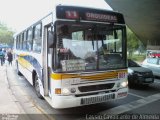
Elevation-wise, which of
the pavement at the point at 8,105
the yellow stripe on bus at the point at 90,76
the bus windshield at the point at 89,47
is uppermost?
the bus windshield at the point at 89,47

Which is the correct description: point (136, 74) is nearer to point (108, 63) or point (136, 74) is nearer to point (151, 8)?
point (108, 63)

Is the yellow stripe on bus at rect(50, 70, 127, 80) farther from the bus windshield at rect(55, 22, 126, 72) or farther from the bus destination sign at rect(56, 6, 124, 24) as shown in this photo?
the bus destination sign at rect(56, 6, 124, 24)

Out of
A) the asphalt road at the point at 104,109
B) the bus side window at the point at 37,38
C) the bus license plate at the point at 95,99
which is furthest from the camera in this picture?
the bus side window at the point at 37,38

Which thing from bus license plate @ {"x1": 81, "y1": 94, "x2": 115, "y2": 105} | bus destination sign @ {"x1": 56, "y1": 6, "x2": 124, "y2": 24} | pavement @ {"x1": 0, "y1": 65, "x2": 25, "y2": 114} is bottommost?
pavement @ {"x1": 0, "y1": 65, "x2": 25, "y2": 114}

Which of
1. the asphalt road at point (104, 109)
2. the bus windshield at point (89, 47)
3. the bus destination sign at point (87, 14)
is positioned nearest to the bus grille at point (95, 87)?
the bus windshield at point (89, 47)

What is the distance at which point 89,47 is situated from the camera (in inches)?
272

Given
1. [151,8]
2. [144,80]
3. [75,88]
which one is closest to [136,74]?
[144,80]

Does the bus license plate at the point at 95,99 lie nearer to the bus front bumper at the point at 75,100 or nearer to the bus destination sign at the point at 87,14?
the bus front bumper at the point at 75,100

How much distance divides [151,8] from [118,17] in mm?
19399

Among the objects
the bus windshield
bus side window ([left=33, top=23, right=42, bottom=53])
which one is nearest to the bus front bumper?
the bus windshield

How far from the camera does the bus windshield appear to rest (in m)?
6.53

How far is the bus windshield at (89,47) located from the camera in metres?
6.53

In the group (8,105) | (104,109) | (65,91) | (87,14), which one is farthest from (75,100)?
(8,105)

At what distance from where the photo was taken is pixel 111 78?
23.3 ft
